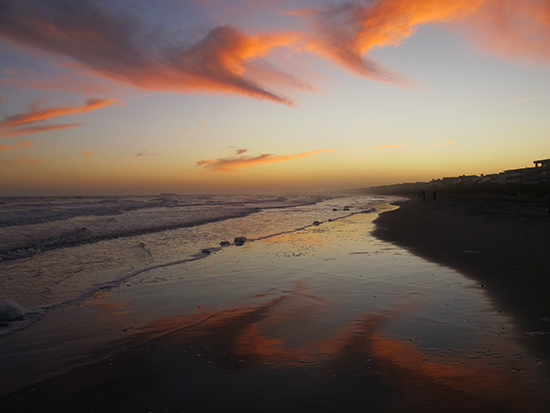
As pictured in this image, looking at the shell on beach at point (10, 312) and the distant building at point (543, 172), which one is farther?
the distant building at point (543, 172)

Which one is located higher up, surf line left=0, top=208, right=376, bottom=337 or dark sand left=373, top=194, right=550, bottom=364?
surf line left=0, top=208, right=376, bottom=337

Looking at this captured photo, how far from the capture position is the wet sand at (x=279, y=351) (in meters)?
3.72

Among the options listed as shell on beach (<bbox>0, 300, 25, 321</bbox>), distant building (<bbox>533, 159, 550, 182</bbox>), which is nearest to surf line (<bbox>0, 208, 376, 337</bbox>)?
shell on beach (<bbox>0, 300, 25, 321</bbox>)

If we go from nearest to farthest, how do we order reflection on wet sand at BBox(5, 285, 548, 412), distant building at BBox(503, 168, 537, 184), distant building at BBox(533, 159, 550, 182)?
reflection on wet sand at BBox(5, 285, 548, 412)
distant building at BBox(533, 159, 550, 182)
distant building at BBox(503, 168, 537, 184)

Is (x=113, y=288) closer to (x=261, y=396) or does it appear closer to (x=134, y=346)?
(x=134, y=346)

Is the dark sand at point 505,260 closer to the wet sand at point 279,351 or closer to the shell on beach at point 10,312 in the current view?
the wet sand at point 279,351

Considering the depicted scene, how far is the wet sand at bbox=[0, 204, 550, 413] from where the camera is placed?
3.72 metres

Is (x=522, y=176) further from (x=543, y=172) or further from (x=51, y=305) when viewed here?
(x=51, y=305)

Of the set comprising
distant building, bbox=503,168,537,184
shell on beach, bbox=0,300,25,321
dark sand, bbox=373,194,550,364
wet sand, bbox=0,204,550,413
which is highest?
distant building, bbox=503,168,537,184

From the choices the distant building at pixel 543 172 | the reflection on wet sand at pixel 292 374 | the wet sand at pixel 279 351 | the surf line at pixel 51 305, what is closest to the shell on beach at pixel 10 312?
the surf line at pixel 51 305

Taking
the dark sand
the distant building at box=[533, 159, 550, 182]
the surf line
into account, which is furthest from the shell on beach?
the distant building at box=[533, 159, 550, 182]

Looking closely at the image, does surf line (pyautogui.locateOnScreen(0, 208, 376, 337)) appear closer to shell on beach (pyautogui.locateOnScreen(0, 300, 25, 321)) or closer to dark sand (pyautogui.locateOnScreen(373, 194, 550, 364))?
shell on beach (pyautogui.locateOnScreen(0, 300, 25, 321))

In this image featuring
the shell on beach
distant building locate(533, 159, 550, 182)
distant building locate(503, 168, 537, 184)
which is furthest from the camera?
distant building locate(503, 168, 537, 184)

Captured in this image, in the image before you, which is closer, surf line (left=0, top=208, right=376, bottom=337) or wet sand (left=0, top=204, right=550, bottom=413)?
wet sand (left=0, top=204, right=550, bottom=413)
